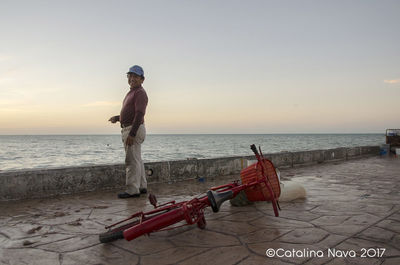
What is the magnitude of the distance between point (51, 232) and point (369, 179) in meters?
6.50

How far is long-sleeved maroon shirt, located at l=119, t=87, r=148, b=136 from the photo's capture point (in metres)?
4.78

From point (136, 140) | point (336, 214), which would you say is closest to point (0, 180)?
point (136, 140)

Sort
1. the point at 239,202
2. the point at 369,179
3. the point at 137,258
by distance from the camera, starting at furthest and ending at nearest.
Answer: the point at 369,179
the point at 239,202
the point at 137,258

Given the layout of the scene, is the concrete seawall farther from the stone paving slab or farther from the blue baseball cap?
the blue baseball cap

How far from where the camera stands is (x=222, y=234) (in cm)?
296

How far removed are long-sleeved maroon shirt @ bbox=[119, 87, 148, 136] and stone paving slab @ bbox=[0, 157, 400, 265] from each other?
1.29m

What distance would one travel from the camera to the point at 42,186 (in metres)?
5.07

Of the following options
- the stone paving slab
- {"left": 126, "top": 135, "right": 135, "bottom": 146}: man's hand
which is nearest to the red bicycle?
the stone paving slab

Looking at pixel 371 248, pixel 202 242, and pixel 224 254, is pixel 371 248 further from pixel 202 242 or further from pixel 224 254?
pixel 202 242

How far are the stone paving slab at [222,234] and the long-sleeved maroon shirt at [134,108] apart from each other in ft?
4.22

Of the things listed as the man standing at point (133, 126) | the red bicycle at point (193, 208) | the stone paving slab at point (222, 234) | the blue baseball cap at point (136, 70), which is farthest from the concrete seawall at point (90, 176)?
the red bicycle at point (193, 208)

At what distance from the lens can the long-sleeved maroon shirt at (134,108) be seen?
478 cm

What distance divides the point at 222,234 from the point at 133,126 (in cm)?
250

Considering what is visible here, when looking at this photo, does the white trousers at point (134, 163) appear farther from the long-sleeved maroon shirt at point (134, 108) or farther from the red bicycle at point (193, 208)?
the red bicycle at point (193, 208)
